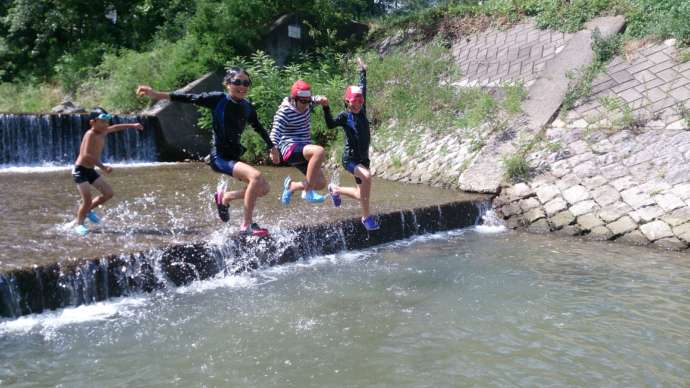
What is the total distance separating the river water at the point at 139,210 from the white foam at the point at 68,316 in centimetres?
47

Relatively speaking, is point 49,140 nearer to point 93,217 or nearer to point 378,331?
point 93,217

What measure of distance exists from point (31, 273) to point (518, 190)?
7.60 meters

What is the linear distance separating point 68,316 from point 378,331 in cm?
266

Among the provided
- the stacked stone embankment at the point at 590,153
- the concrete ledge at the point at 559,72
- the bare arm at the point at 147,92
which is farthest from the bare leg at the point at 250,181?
the concrete ledge at the point at 559,72

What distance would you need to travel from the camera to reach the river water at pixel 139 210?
662 centimetres

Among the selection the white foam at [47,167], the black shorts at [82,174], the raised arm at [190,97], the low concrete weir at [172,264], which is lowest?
the low concrete weir at [172,264]

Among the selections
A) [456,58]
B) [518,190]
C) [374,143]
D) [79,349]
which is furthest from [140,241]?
[456,58]

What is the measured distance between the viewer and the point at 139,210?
28.4 ft

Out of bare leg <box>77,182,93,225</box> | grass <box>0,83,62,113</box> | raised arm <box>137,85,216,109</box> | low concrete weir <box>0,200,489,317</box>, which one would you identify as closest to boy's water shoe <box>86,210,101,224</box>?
bare leg <box>77,182,93,225</box>

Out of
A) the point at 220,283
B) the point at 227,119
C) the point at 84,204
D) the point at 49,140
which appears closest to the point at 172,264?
the point at 220,283

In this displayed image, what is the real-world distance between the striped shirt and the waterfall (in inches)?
327

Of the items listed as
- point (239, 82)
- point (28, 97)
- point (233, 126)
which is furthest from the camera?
point (28, 97)

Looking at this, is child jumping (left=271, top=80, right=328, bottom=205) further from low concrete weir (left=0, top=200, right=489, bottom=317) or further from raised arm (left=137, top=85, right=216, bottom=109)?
raised arm (left=137, top=85, right=216, bottom=109)

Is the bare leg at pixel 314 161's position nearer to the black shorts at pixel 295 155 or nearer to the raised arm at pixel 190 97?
the black shorts at pixel 295 155
